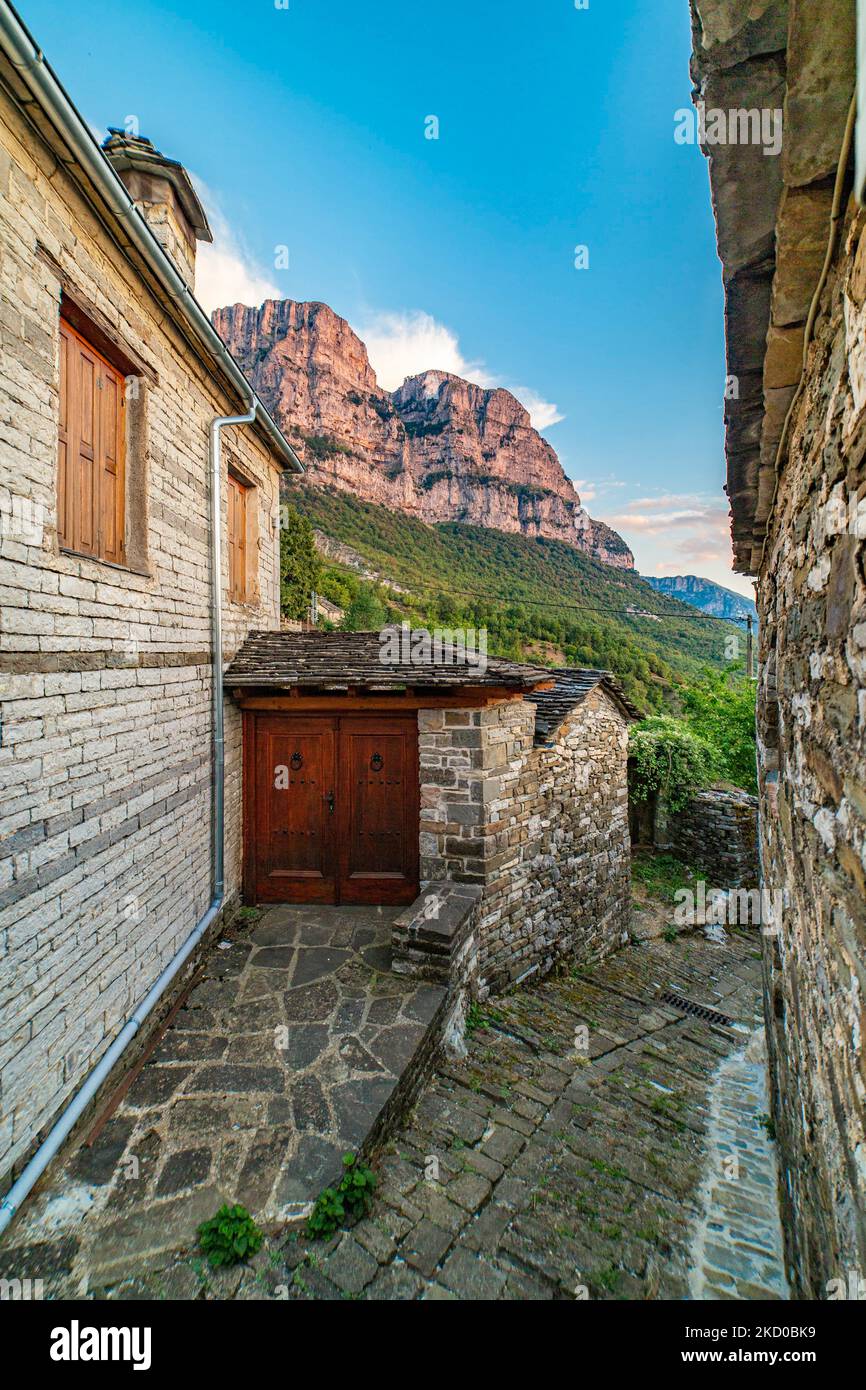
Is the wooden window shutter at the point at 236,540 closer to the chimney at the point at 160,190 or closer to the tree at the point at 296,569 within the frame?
the chimney at the point at 160,190

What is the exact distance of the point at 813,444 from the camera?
2090 mm

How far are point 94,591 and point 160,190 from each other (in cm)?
482

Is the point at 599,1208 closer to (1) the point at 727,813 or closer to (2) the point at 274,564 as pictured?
(2) the point at 274,564

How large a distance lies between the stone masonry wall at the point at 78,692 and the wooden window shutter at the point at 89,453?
20cm

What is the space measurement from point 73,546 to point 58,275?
155 cm

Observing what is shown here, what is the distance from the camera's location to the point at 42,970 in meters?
3.12

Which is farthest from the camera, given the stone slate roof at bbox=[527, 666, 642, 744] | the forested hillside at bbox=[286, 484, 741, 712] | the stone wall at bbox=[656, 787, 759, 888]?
the forested hillside at bbox=[286, 484, 741, 712]

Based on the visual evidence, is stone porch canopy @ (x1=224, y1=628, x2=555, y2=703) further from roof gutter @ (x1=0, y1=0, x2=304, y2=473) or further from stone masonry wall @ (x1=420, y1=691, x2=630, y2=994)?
roof gutter @ (x1=0, y1=0, x2=304, y2=473)

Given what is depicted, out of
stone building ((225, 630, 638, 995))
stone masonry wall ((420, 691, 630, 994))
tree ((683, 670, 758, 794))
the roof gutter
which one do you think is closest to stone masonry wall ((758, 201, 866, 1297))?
stone building ((225, 630, 638, 995))

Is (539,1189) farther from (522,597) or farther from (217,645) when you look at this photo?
(522,597)

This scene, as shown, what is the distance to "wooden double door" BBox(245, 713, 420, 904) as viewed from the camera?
A: 6180 mm

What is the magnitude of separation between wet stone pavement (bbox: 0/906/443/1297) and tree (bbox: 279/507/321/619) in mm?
14113

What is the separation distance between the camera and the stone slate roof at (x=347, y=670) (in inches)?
218

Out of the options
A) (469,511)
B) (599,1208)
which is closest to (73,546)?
(599,1208)
